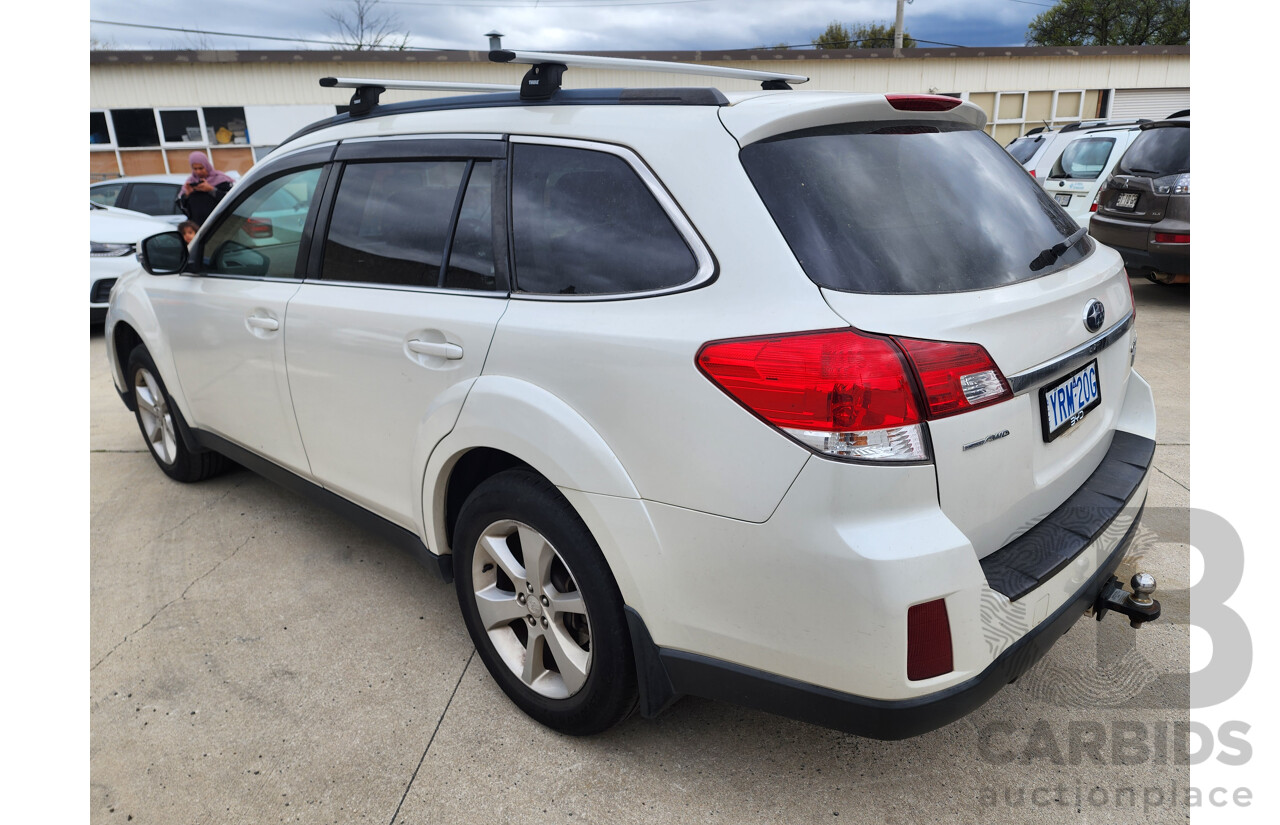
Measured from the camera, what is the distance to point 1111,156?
9.40 m

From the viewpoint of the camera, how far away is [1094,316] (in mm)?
2023

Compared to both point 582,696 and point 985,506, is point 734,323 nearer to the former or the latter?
point 985,506

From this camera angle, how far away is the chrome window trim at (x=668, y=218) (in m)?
1.80

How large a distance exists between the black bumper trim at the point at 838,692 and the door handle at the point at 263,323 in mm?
1871

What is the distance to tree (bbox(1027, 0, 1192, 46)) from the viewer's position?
44.3 meters

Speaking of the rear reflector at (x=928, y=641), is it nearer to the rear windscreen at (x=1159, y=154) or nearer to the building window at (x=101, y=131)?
the rear windscreen at (x=1159, y=154)

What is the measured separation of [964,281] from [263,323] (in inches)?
97.9

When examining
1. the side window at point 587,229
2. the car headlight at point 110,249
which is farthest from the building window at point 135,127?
the side window at point 587,229

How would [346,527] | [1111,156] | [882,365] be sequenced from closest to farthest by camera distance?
1. [882,365]
2. [346,527]
3. [1111,156]

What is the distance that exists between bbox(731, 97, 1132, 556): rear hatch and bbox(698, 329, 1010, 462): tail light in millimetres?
41

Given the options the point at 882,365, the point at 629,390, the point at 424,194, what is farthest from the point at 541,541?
the point at 424,194

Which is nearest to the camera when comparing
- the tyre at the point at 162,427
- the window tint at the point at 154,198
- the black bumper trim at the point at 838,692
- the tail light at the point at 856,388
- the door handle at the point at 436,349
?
the tail light at the point at 856,388

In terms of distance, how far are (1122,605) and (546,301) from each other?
5.55ft

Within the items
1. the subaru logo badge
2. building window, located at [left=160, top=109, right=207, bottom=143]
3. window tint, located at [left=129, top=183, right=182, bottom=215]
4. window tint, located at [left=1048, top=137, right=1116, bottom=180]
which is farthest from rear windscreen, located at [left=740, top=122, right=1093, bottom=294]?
building window, located at [left=160, top=109, right=207, bottom=143]
